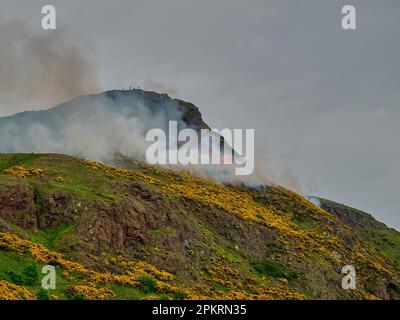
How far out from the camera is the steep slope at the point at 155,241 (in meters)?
74.9

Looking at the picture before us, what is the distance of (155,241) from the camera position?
89.9 meters

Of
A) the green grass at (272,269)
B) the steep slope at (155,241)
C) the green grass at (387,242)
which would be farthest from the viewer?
the green grass at (387,242)

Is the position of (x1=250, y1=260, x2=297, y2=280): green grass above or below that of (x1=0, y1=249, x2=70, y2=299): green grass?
below

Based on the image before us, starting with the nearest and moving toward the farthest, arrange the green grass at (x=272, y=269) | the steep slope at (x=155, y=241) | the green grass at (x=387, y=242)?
the steep slope at (x=155, y=241)
the green grass at (x=272, y=269)
the green grass at (x=387, y=242)

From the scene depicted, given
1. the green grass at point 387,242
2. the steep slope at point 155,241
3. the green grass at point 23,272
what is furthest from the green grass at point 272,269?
the green grass at point 387,242

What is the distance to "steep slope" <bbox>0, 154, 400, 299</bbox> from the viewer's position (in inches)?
2950

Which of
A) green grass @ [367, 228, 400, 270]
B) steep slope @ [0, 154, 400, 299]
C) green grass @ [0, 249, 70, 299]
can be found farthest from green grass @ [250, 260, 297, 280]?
green grass @ [367, 228, 400, 270]

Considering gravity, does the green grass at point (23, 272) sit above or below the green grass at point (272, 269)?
above

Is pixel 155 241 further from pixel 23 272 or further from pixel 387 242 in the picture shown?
pixel 387 242

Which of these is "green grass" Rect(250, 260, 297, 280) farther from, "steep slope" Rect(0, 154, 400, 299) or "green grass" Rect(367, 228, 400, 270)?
"green grass" Rect(367, 228, 400, 270)

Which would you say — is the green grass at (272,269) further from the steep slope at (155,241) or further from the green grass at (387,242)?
the green grass at (387,242)

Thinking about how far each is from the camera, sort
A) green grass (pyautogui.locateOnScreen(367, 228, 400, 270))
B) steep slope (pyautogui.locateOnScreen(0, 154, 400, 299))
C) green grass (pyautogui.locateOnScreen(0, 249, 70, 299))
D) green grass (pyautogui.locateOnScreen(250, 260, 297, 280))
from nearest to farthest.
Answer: green grass (pyautogui.locateOnScreen(0, 249, 70, 299)) → steep slope (pyautogui.locateOnScreen(0, 154, 400, 299)) → green grass (pyautogui.locateOnScreen(250, 260, 297, 280)) → green grass (pyautogui.locateOnScreen(367, 228, 400, 270))
